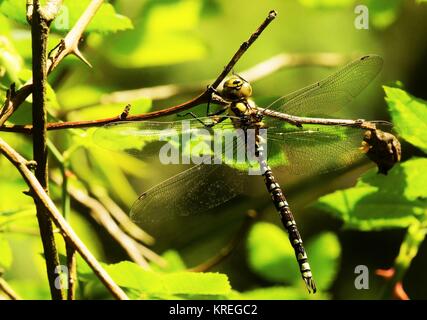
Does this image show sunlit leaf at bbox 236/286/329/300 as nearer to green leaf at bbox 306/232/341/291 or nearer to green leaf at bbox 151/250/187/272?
green leaf at bbox 306/232/341/291

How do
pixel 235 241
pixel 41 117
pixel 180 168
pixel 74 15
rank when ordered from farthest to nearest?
1. pixel 180 168
2. pixel 235 241
3. pixel 74 15
4. pixel 41 117

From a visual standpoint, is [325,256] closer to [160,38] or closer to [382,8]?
[382,8]

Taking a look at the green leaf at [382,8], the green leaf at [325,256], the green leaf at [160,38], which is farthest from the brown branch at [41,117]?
the green leaf at [382,8]

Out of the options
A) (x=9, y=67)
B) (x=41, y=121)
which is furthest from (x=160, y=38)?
(x=41, y=121)

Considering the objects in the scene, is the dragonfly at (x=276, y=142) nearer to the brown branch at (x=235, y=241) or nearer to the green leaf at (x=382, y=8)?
the brown branch at (x=235, y=241)
